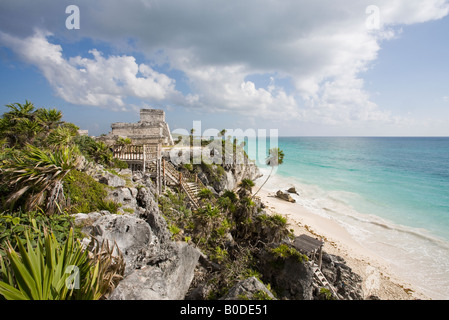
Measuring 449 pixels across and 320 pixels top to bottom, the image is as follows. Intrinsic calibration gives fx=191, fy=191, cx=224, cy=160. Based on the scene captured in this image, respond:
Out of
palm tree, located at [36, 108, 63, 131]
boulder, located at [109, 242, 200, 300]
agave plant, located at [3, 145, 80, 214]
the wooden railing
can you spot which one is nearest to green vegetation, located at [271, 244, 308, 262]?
boulder, located at [109, 242, 200, 300]

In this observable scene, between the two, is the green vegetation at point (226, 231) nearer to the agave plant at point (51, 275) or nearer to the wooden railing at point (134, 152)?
the wooden railing at point (134, 152)

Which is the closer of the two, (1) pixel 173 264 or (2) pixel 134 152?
(1) pixel 173 264

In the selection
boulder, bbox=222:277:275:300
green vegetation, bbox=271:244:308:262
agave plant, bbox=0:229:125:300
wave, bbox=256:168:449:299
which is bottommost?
wave, bbox=256:168:449:299

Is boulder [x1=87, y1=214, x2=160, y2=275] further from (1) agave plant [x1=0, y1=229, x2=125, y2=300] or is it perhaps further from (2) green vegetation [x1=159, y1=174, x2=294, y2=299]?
(2) green vegetation [x1=159, y1=174, x2=294, y2=299]

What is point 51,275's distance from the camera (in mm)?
3049

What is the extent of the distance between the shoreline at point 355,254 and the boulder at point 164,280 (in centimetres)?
1010

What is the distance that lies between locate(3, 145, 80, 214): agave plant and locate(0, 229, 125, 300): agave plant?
2175 mm

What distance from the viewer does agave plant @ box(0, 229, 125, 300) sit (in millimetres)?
2769

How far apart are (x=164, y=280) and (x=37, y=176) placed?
166 inches

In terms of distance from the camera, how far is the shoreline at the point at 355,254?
10750mm

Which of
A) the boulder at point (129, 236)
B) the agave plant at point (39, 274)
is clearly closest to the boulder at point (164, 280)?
the boulder at point (129, 236)

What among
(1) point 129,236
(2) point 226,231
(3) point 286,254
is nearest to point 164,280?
(1) point 129,236

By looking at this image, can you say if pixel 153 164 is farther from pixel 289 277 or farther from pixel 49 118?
pixel 289 277
